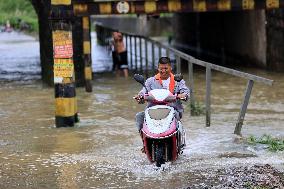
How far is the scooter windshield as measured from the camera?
8.03 meters

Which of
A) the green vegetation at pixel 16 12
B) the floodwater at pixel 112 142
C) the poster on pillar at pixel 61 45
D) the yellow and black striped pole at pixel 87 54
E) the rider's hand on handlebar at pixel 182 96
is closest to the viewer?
the floodwater at pixel 112 142

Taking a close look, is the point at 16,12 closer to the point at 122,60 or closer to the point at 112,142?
the point at 122,60

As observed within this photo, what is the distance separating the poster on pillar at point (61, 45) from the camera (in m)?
11.1

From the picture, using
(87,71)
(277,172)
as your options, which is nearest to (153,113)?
(277,172)

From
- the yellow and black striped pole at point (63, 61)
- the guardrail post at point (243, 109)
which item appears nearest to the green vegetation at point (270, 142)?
the guardrail post at point (243, 109)

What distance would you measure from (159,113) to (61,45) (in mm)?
3606

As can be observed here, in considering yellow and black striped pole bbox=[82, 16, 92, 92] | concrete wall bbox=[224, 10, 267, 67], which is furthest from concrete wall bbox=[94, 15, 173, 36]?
yellow and black striped pole bbox=[82, 16, 92, 92]

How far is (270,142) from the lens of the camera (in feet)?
30.3

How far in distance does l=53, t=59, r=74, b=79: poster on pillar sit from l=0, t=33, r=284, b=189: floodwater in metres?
0.93

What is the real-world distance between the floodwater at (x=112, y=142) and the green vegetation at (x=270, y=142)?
141 mm

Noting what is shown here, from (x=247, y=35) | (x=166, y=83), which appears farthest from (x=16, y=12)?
(x=166, y=83)

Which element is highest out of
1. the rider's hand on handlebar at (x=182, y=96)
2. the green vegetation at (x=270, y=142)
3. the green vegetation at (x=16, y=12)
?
the green vegetation at (x=16, y=12)

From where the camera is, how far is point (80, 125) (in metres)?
11.5

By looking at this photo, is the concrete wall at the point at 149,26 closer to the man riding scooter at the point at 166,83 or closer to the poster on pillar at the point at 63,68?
the poster on pillar at the point at 63,68
